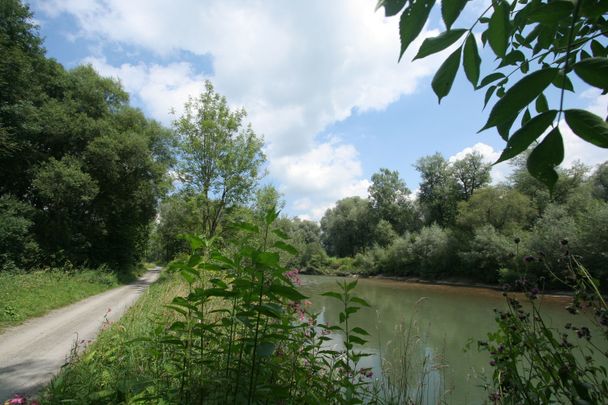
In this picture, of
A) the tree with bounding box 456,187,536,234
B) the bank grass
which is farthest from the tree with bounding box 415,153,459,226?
the bank grass

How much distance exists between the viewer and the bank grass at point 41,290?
775 cm

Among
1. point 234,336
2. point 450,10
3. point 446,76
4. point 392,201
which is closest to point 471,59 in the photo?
point 446,76

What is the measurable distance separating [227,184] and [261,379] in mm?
15386

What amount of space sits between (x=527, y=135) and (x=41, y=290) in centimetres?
1365

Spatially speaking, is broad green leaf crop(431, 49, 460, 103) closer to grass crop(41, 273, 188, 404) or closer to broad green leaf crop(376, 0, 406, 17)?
broad green leaf crop(376, 0, 406, 17)

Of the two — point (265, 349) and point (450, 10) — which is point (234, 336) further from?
point (450, 10)

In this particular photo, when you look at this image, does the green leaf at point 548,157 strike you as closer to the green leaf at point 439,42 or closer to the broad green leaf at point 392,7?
the green leaf at point 439,42

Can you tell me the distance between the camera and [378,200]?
58.6 metres

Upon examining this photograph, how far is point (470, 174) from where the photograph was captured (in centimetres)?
4456

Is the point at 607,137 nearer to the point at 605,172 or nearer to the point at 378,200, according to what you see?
the point at 605,172

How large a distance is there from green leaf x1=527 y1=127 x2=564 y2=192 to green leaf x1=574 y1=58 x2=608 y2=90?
0.10 m

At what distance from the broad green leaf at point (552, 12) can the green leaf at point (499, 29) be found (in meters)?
0.09

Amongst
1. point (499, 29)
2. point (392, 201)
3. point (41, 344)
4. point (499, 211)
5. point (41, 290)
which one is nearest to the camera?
point (499, 29)

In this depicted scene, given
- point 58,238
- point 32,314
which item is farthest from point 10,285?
point 58,238
